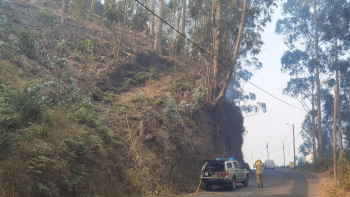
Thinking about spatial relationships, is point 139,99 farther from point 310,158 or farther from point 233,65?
point 310,158

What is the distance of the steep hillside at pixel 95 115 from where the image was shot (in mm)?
9797

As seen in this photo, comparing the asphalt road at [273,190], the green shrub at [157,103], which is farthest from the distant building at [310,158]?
the green shrub at [157,103]

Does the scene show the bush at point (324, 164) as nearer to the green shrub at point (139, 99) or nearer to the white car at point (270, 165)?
the white car at point (270, 165)

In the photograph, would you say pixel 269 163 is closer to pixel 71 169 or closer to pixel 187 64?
pixel 187 64

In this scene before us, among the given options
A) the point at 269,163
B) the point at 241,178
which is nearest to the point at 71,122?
the point at 241,178

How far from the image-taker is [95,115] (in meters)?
16.3

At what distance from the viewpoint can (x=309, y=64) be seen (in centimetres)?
4506

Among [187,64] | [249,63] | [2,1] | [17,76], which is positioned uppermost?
[249,63]

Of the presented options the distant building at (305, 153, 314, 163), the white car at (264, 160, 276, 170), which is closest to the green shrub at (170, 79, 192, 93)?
the distant building at (305, 153, 314, 163)

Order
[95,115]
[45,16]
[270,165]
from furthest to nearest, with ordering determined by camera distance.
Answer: [270,165] → [45,16] → [95,115]

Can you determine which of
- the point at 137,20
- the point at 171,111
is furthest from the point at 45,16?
the point at 171,111

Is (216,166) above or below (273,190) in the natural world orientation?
above

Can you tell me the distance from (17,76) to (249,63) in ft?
139

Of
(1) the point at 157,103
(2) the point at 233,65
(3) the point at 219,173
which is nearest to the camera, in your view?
(3) the point at 219,173
